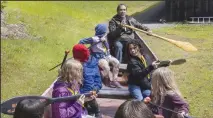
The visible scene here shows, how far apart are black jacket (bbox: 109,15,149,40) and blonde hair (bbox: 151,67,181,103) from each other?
13.1 feet

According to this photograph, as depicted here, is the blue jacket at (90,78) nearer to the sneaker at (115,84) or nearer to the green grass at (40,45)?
the sneaker at (115,84)

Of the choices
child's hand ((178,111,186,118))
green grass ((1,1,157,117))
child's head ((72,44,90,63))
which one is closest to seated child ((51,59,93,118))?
child's head ((72,44,90,63))

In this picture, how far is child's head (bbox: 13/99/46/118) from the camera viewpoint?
399 centimetres

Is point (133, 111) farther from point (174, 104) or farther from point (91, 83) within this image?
point (91, 83)

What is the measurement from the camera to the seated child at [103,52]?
336 inches

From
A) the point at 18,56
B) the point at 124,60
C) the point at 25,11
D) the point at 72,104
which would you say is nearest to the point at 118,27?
the point at 124,60

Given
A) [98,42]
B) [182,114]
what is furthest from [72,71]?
[98,42]

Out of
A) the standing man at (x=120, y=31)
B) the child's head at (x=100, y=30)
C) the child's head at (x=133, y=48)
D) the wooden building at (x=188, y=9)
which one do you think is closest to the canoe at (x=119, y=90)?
the standing man at (x=120, y=31)

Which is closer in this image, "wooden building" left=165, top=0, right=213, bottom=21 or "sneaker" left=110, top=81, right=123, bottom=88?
"wooden building" left=165, top=0, right=213, bottom=21

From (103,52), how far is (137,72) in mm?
1619

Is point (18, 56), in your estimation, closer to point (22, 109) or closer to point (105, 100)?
point (105, 100)

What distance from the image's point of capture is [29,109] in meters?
3.98

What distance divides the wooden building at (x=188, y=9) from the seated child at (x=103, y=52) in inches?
68.7

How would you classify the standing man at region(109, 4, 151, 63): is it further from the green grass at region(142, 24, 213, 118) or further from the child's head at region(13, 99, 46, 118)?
the child's head at region(13, 99, 46, 118)
